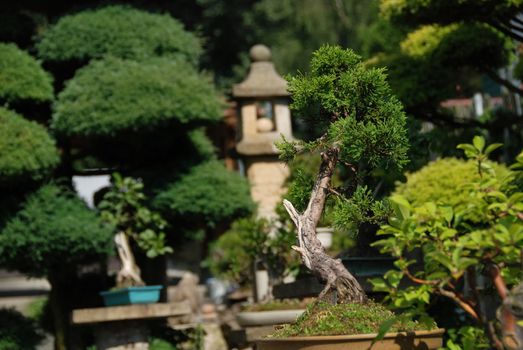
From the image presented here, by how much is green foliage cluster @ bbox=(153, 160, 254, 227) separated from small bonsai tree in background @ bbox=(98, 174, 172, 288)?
0.18 m

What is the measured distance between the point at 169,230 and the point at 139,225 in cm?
64

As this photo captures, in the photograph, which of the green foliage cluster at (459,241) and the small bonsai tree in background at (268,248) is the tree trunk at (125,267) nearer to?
the small bonsai tree in background at (268,248)

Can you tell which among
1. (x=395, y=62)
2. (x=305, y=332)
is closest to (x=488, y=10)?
(x=395, y=62)

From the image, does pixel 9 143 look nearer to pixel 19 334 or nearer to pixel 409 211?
pixel 19 334

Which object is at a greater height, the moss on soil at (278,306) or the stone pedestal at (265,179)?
the stone pedestal at (265,179)

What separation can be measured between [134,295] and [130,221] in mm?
839

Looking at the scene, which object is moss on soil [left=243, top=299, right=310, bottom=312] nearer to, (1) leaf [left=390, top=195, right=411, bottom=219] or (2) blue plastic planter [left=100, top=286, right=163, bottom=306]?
(2) blue plastic planter [left=100, top=286, right=163, bottom=306]

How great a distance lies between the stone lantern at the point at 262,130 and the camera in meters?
10.3

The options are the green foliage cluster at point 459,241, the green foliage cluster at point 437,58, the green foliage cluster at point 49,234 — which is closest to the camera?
the green foliage cluster at point 459,241

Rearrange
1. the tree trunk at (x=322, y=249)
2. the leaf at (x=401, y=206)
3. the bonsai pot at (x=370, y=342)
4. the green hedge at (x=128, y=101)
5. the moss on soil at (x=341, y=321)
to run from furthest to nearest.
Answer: the green hedge at (x=128, y=101), the tree trunk at (x=322, y=249), the moss on soil at (x=341, y=321), the bonsai pot at (x=370, y=342), the leaf at (x=401, y=206)

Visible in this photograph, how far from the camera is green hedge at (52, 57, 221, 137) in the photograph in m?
8.28

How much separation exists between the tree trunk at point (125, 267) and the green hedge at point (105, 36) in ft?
5.75

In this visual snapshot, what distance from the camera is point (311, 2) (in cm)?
2155

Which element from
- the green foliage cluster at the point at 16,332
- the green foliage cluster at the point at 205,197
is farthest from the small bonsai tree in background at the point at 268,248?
the green foliage cluster at the point at 16,332
